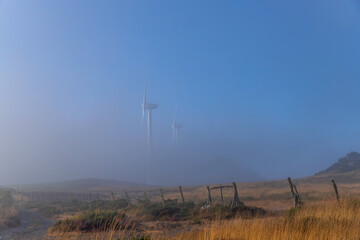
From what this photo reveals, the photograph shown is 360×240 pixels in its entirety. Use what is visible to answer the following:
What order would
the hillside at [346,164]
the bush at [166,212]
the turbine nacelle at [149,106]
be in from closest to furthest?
the bush at [166,212]
the hillside at [346,164]
the turbine nacelle at [149,106]

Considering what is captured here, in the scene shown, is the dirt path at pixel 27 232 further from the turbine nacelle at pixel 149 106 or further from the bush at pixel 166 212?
the turbine nacelle at pixel 149 106

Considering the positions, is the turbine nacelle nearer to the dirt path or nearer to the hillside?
the hillside

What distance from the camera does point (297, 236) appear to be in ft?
24.0

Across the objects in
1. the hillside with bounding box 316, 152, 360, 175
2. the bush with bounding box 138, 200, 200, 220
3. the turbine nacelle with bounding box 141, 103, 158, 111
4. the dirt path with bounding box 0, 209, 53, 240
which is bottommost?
the dirt path with bounding box 0, 209, 53, 240

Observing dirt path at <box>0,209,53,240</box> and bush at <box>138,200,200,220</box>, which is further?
bush at <box>138,200,200,220</box>

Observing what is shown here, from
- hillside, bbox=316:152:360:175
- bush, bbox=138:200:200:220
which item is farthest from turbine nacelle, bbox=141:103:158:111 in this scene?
bush, bbox=138:200:200:220

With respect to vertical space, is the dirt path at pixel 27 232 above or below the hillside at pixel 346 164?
below

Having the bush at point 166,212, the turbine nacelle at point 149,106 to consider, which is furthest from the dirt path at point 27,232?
the turbine nacelle at point 149,106

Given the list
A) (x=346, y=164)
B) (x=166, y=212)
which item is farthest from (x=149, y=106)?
(x=166, y=212)

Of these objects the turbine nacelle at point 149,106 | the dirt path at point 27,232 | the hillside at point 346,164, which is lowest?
the dirt path at point 27,232

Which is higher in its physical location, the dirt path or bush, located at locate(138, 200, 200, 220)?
bush, located at locate(138, 200, 200, 220)

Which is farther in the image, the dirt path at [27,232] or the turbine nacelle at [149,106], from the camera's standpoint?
the turbine nacelle at [149,106]

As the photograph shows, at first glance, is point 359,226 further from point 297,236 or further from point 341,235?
point 297,236

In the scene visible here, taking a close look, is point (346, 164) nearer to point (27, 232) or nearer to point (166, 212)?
point (166, 212)
